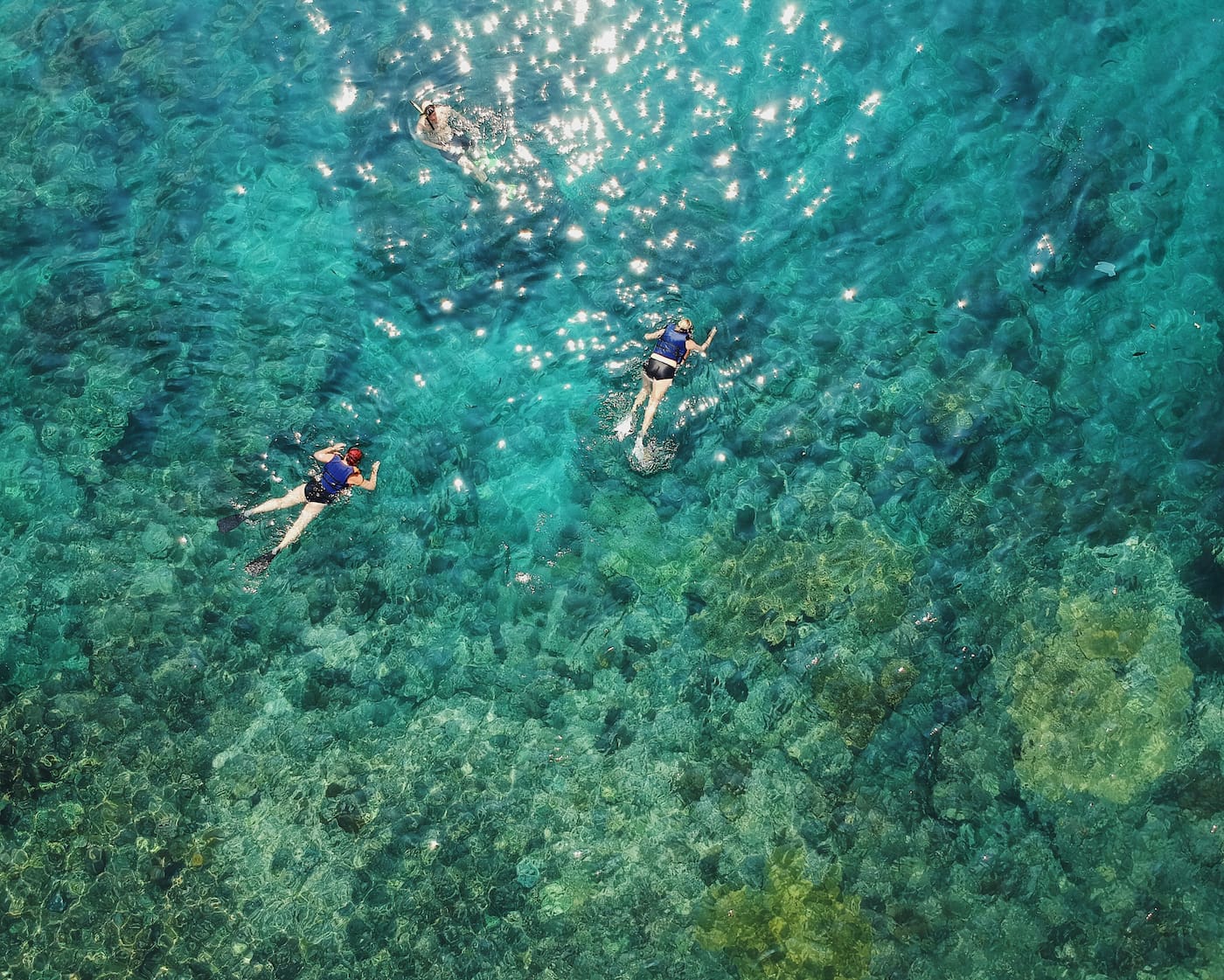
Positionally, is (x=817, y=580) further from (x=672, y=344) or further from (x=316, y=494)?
(x=316, y=494)

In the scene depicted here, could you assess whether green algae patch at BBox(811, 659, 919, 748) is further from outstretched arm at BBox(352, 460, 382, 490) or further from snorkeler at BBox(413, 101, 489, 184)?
snorkeler at BBox(413, 101, 489, 184)

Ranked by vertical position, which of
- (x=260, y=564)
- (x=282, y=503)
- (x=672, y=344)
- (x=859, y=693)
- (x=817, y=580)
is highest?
(x=672, y=344)

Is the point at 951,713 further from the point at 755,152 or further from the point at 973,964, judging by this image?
the point at 755,152

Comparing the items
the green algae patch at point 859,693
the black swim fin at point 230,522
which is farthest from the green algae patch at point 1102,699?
the black swim fin at point 230,522

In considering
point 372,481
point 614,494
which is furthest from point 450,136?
point 614,494

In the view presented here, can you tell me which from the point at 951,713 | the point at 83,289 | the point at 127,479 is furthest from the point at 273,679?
the point at 951,713

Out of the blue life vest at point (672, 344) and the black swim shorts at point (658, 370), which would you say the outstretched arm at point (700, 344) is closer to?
the blue life vest at point (672, 344)
